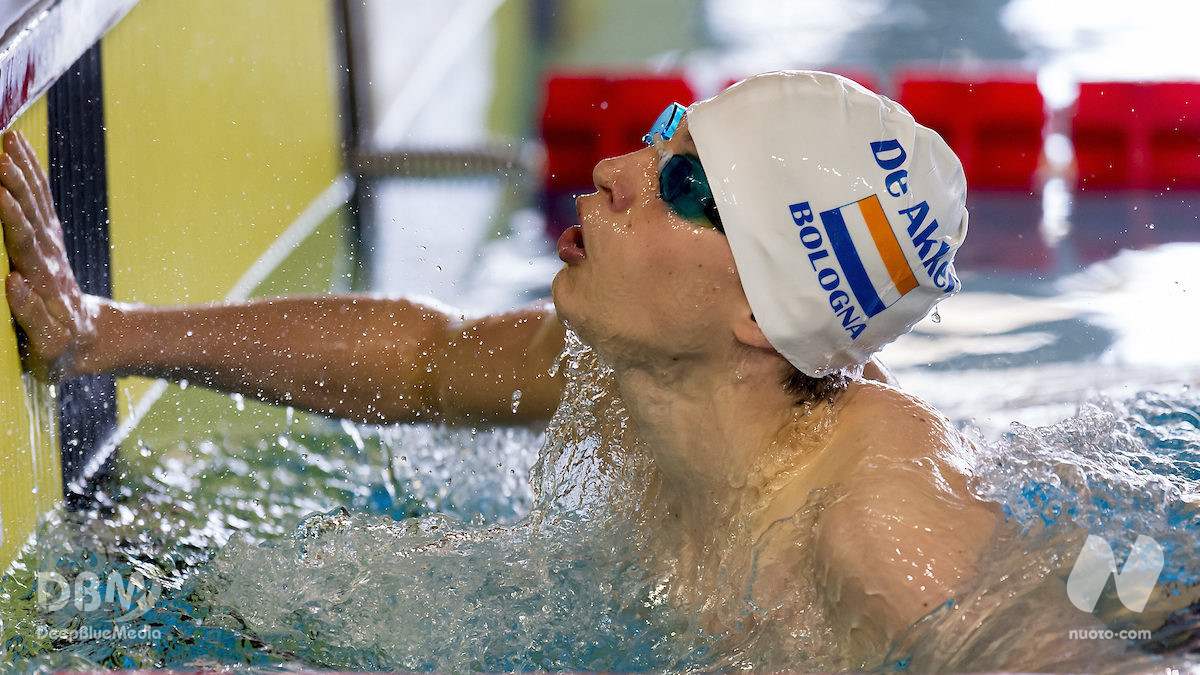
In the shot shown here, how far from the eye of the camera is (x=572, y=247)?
1.73 meters

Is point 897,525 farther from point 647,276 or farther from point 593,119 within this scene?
point 593,119

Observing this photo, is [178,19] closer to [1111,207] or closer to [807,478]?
[807,478]

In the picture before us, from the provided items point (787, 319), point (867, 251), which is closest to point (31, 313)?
point (787, 319)

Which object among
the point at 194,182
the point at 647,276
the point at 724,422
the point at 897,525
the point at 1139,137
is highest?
the point at 194,182

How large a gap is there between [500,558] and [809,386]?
2.06ft

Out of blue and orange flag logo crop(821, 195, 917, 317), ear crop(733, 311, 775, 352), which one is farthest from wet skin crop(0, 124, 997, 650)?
blue and orange flag logo crop(821, 195, 917, 317)

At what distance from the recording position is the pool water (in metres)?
1.54

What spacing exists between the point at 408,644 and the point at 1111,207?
11.3 ft

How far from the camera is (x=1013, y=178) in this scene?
4.72m

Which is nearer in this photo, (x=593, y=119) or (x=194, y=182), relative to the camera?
(x=194, y=182)

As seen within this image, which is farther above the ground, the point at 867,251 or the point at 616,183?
the point at 616,183

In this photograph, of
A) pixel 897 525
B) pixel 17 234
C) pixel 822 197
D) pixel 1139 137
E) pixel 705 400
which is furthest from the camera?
pixel 1139 137

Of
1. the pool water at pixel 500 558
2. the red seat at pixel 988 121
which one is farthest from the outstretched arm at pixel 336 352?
the red seat at pixel 988 121

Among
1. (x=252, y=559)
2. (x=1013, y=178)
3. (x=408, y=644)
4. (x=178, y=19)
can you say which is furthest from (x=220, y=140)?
(x=1013, y=178)
